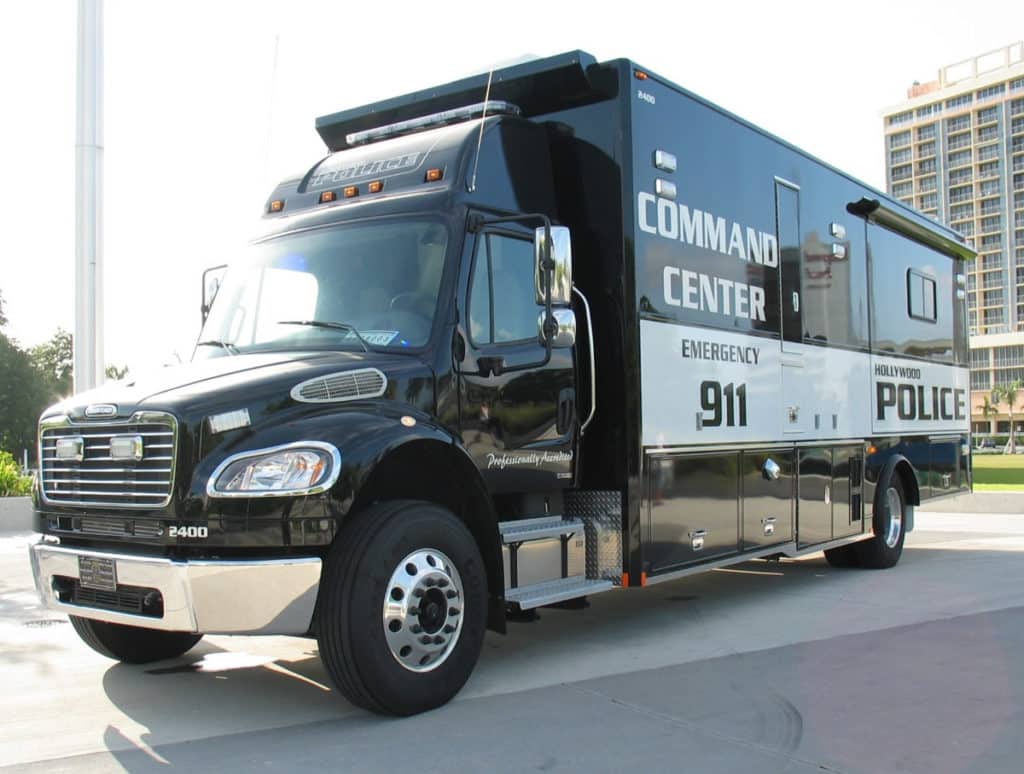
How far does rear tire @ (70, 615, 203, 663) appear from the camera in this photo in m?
6.16

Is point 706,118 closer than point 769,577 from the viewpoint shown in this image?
Yes

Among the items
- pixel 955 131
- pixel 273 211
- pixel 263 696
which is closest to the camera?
pixel 263 696

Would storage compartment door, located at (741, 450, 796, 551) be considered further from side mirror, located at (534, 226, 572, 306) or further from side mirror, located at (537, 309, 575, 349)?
side mirror, located at (534, 226, 572, 306)

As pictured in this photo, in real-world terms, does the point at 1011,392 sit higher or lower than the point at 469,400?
higher

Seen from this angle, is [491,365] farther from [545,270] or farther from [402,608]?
[402,608]

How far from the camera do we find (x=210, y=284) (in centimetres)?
685

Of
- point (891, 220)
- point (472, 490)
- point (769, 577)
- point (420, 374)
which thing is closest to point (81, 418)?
point (420, 374)

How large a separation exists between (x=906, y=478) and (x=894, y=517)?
1.59 feet

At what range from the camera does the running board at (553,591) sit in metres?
5.94

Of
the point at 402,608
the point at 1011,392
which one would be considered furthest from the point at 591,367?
the point at 1011,392

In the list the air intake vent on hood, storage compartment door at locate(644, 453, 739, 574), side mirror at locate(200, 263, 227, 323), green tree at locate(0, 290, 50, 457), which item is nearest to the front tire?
the air intake vent on hood

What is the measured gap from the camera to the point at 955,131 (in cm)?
14575

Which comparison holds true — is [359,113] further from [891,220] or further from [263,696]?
[891,220]

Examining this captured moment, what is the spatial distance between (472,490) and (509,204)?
5.98 ft
